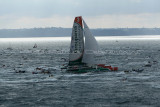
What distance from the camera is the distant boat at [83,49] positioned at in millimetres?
87750

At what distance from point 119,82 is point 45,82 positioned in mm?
16587

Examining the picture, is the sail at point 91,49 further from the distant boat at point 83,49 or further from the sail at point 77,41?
the sail at point 77,41

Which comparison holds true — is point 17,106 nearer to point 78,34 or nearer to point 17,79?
point 17,79

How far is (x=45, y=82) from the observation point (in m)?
74.9

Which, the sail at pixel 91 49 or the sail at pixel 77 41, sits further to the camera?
the sail at pixel 91 49

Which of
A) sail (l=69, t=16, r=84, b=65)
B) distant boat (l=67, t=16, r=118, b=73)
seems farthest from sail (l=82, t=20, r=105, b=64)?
sail (l=69, t=16, r=84, b=65)

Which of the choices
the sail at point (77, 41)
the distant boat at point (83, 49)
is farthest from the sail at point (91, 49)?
the sail at point (77, 41)

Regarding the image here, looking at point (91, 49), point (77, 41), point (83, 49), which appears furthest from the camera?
point (83, 49)

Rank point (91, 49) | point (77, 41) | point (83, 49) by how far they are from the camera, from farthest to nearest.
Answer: point (83, 49) < point (77, 41) < point (91, 49)

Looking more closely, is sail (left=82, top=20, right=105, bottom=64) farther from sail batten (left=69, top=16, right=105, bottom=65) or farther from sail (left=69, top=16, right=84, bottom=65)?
sail (left=69, top=16, right=84, bottom=65)

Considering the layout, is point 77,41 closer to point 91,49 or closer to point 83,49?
point 83,49

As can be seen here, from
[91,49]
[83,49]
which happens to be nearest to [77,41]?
[83,49]

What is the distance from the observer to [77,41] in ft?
290

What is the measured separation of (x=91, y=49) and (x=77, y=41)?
429 centimetres
